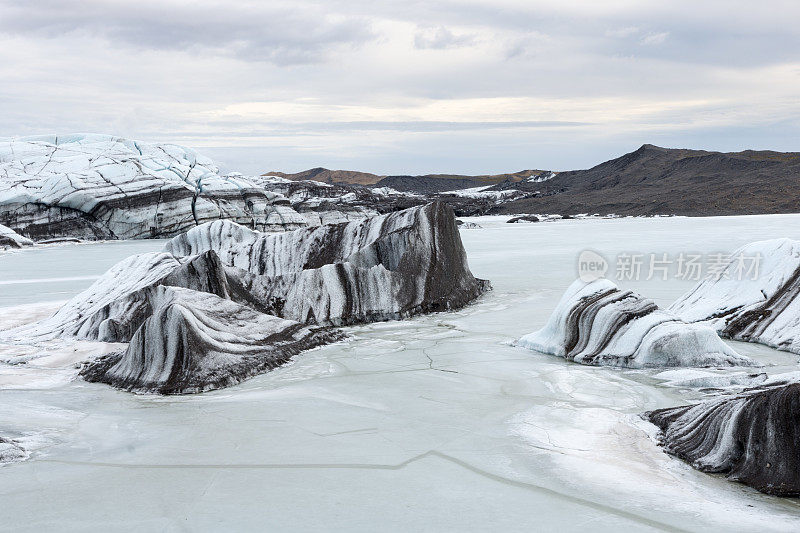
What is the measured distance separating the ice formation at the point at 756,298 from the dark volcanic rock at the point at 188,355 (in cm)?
378

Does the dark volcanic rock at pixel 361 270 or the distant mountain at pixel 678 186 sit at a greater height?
the distant mountain at pixel 678 186

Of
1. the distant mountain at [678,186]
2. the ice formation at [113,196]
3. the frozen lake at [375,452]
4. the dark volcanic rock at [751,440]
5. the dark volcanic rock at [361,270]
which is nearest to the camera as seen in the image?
the frozen lake at [375,452]

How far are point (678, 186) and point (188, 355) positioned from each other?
44502 millimetres

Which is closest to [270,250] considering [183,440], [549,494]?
[183,440]

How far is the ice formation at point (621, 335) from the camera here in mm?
4727

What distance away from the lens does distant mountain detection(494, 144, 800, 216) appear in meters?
34.2

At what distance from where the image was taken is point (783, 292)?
229 inches

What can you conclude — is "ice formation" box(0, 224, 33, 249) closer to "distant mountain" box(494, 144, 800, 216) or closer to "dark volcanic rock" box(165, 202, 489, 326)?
"dark volcanic rock" box(165, 202, 489, 326)

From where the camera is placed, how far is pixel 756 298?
5.96 m

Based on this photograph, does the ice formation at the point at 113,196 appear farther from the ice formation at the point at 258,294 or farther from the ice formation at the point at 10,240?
the ice formation at the point at 258,294

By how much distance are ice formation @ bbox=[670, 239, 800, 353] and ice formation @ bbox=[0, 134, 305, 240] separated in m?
22.4

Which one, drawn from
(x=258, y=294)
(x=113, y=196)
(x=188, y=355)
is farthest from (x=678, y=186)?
(x=188, y=355)

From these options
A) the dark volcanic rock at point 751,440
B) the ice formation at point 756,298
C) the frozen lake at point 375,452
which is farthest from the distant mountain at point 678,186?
the dark volcanic rock at point 751,440

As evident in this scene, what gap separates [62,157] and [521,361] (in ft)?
97.9
